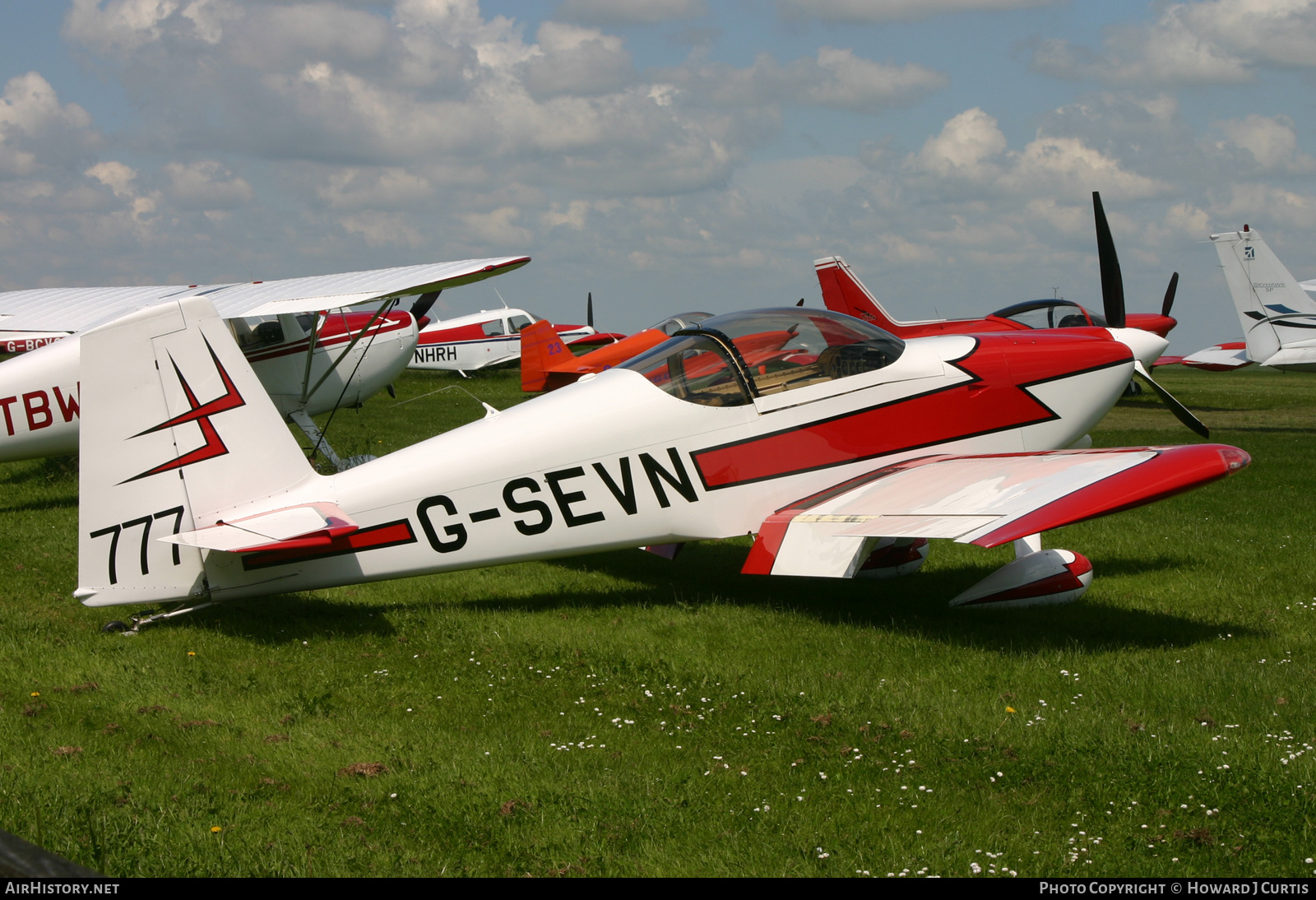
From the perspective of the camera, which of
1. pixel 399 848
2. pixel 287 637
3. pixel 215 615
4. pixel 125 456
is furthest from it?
pixel 215 615

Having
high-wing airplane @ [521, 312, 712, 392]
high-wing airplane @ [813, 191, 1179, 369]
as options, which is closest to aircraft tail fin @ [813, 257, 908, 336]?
high-wing airplane @ [813, 191, 1179, 369]

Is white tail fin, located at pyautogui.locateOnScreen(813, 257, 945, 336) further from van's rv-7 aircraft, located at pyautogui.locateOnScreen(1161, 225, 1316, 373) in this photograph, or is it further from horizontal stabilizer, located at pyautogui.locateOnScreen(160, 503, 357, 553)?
horizontal stabilizer, located at pyautogui.locateOnScreen(160, 503, 357, 553)

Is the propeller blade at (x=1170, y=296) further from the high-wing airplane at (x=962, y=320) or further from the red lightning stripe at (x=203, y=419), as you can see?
the red lightning stripe at (x=203, y=419)

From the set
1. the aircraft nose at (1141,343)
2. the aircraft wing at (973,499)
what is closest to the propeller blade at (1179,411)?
the aircraft nose at (1141,343)

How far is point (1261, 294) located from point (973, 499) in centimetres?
1802

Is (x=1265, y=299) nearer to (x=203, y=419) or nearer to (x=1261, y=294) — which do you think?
(x=1261, y=294)

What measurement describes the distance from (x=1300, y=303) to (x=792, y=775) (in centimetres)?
2051

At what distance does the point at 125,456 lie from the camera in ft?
17.7

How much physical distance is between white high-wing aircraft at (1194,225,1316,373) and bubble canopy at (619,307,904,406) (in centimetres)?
1684

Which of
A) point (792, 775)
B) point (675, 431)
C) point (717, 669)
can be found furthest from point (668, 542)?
point (792, 775)

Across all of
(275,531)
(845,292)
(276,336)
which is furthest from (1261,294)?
(275,531)

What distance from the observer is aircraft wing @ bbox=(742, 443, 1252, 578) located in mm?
5254

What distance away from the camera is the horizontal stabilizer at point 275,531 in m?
5.22

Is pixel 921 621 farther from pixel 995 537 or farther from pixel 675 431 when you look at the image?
pixel 675 431
